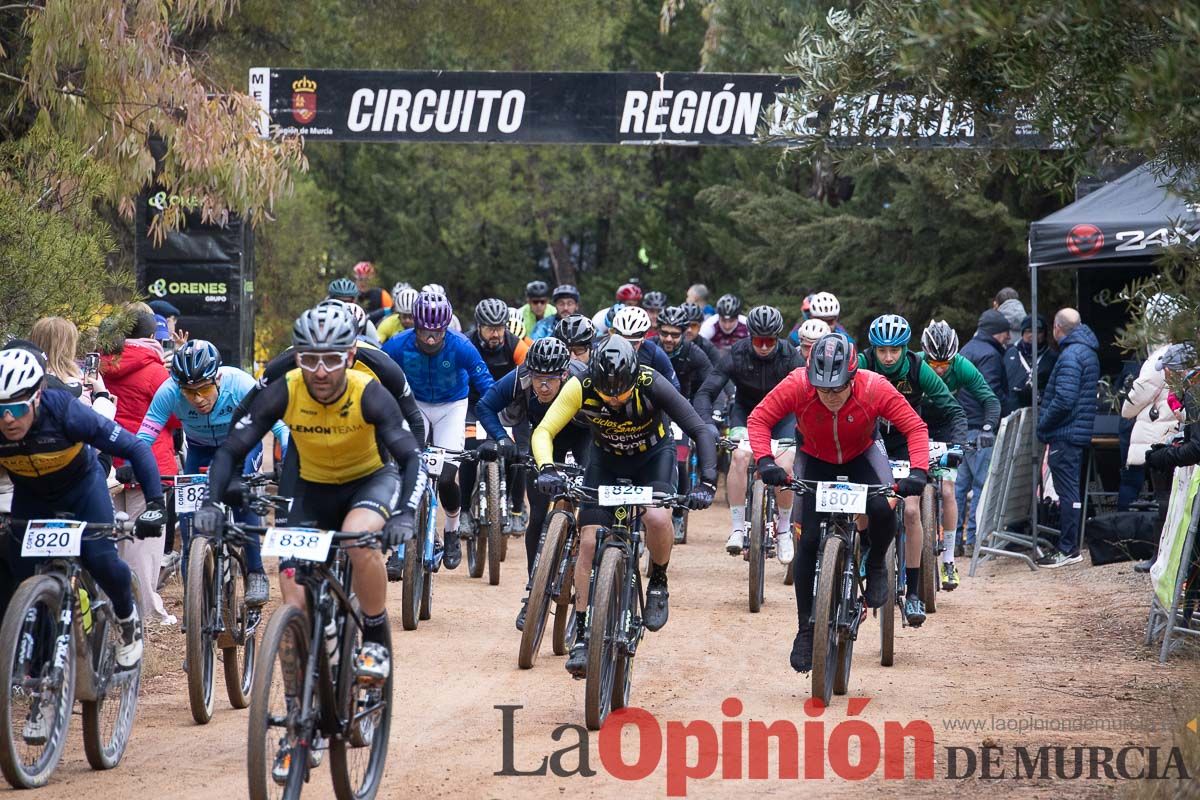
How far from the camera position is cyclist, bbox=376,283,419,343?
15797 mm

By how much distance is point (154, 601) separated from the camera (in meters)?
11.3

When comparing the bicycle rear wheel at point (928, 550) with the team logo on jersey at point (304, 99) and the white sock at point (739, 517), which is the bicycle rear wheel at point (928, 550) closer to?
the white sock at point (739, 517)

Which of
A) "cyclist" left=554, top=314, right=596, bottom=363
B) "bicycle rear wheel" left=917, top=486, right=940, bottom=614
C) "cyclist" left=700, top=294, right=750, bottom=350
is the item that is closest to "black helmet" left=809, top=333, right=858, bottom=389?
"cyclist" left=554, top=314, right=596, bottom=363

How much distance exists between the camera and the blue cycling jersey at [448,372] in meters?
13.1

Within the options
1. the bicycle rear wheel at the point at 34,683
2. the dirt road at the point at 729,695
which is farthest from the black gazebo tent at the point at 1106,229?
the bicycle rear wheel at the point at 34,683

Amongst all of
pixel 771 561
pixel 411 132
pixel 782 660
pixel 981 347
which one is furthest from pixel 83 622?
pixel 411 132

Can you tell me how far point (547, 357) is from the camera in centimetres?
1181

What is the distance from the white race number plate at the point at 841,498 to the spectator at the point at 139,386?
437 centimetres

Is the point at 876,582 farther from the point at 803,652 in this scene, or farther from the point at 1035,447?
→ the point at 1035,447

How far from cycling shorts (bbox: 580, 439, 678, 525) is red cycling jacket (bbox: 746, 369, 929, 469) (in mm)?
519

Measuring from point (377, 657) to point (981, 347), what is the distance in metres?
11.1

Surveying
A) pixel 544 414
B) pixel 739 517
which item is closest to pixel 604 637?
pixel 544 414

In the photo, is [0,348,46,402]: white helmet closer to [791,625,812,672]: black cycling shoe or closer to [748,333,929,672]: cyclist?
[748,333,929,672]: cyclist

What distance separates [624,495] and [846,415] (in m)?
1.56
